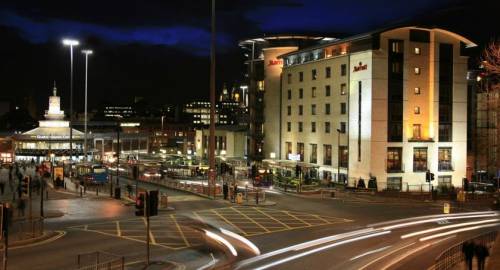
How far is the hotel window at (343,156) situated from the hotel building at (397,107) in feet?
0.37

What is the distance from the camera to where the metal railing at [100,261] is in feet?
63.2

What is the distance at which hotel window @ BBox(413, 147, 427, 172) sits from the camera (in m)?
59.2

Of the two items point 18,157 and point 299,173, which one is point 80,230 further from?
point 18,157

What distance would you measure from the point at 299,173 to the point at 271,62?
26.0 m

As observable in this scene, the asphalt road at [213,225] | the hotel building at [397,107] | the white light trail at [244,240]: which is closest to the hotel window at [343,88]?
the hotel building at [397,107]

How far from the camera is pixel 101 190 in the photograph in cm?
5272

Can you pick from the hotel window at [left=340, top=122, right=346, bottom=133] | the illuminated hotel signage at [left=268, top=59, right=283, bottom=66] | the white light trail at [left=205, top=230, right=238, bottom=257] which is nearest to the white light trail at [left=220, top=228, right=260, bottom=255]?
the white light trail at [left=205, top=230, right=238, bottom=257]

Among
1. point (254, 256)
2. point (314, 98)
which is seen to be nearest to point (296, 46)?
Answer: point (314, 98)

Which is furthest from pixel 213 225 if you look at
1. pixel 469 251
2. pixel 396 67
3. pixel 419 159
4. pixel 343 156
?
pixel 419 159

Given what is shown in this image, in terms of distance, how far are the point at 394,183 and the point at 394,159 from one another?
251cm

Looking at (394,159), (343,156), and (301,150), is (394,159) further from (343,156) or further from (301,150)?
(301,150)

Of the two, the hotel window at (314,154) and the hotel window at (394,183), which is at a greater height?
the hotel window at (314,154)

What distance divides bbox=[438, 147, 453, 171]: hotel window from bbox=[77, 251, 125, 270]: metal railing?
46.0 meters

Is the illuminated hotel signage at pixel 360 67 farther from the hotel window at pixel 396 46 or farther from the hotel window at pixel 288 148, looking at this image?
the hotel window at pixel 288 148
